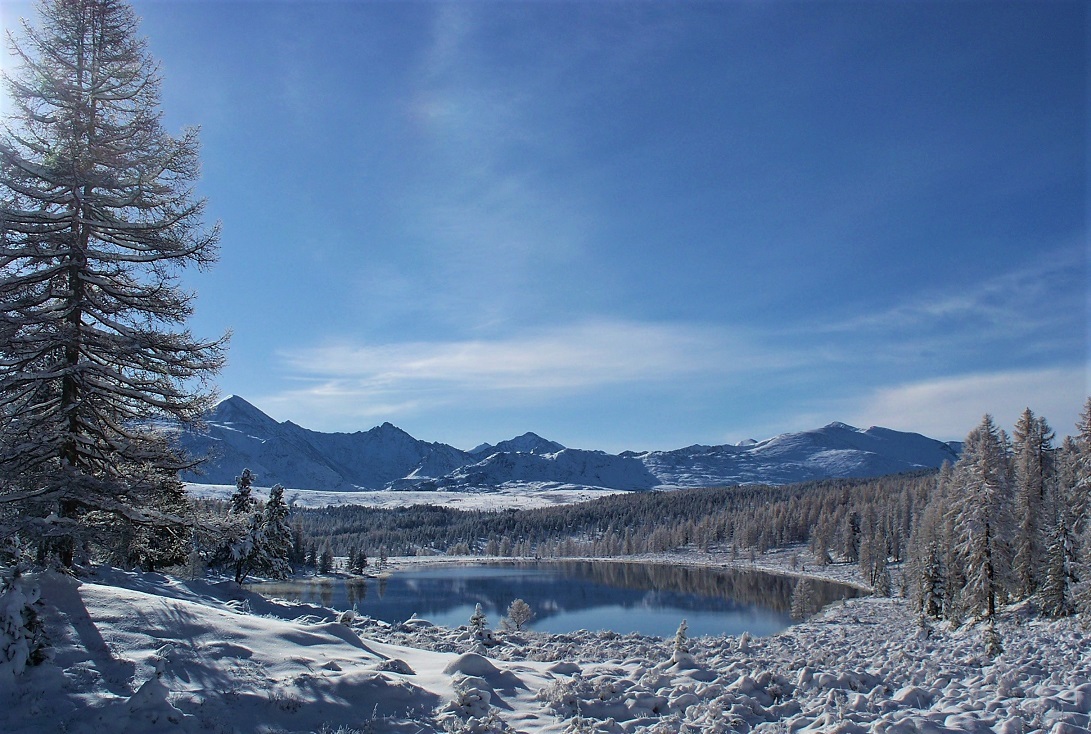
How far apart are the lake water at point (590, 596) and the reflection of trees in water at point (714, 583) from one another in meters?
0.15

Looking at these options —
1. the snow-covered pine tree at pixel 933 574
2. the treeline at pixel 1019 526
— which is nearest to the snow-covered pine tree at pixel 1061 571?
the treeline at pixel 1019 526

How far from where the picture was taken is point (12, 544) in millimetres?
12938

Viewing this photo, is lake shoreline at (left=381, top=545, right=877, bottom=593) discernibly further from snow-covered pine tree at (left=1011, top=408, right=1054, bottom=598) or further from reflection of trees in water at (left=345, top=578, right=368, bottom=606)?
snow-covered pine tree at (left=1011, top=408, right=1054, bottom=598)

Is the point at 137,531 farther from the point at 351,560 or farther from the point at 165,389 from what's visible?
the point at 351,560

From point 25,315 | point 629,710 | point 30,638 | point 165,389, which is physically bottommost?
point 629,710

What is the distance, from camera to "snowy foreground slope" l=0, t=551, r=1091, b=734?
8656 mm

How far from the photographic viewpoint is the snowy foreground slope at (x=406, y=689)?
8.66 meters

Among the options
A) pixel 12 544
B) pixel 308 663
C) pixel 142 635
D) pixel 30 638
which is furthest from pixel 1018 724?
pixel 12 544

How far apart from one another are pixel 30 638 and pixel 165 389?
7396 millimetres

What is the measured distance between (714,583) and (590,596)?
2653 centimetres

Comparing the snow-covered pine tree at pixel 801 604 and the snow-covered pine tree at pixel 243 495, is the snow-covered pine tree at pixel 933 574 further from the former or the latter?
the snow-covered pine tree at pixel 243 495

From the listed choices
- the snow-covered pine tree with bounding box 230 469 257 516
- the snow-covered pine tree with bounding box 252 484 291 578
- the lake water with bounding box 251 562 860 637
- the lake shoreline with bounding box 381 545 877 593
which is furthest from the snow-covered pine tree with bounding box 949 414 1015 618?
the lake shoreline with bounding box 381 545 877 593

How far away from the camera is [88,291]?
14836 millimetres

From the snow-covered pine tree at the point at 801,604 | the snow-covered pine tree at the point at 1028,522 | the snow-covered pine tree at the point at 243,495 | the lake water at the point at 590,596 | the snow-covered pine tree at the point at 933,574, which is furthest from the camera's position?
the snow-covered pine tree at the point at 801,604
